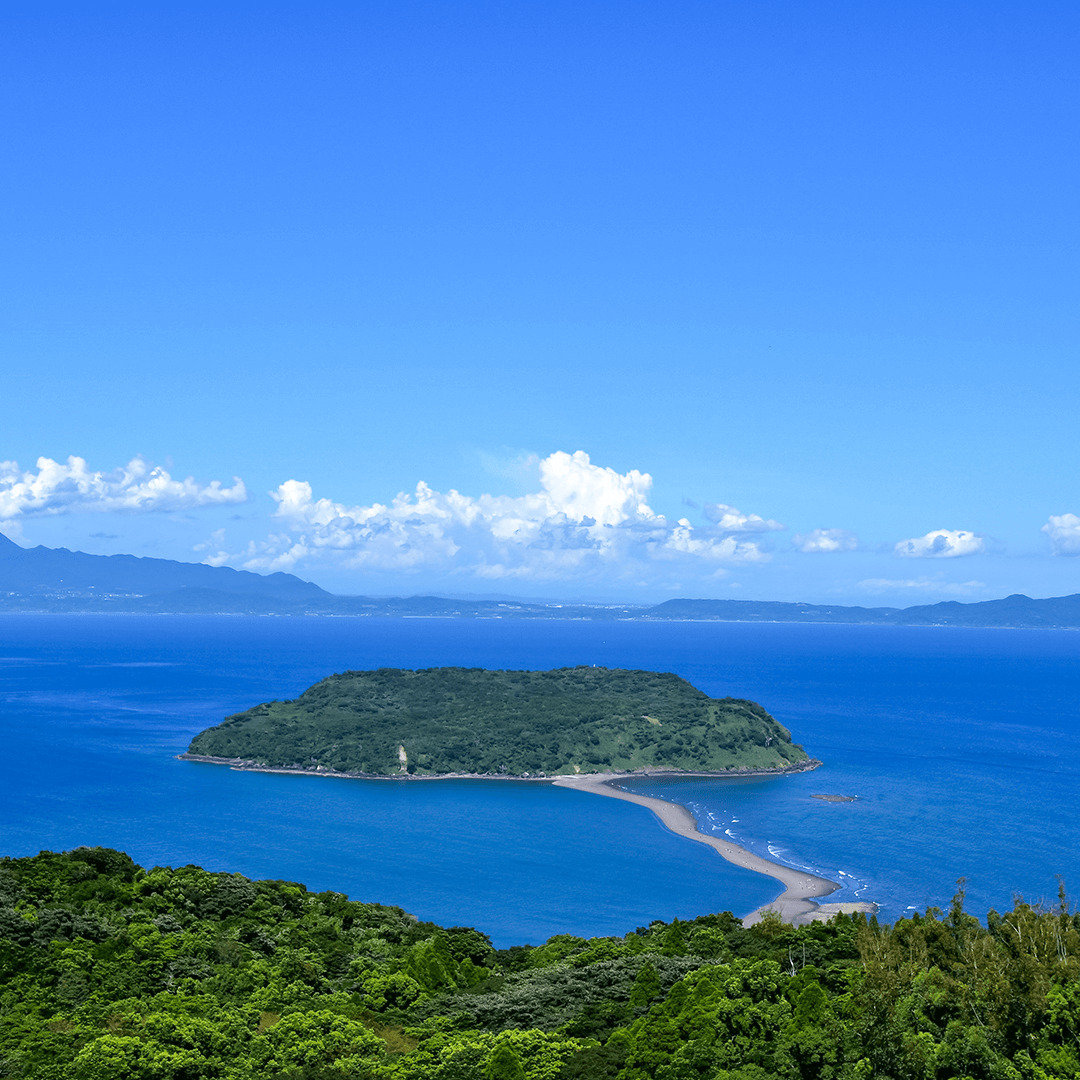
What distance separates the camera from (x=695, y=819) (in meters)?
116

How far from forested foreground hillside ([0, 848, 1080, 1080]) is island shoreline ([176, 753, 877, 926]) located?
23.8 metres

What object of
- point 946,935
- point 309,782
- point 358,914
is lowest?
point 309,782

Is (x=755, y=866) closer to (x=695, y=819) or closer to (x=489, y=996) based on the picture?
(x=695, y=819)

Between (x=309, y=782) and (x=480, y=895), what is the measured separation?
186 ft

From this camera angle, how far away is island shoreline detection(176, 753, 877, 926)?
81.9 metres

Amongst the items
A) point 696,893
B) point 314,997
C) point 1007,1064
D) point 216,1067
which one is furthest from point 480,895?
point 1007,1064

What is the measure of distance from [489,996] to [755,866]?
206 ft

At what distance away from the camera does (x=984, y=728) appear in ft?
589

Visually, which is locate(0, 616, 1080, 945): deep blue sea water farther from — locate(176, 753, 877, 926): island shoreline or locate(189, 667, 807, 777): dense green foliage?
locate(189, 667, 807, 777): dense green foliage

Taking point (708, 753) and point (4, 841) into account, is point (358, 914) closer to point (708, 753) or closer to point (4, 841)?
point (4, 841)

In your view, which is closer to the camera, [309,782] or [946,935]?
[946,935]

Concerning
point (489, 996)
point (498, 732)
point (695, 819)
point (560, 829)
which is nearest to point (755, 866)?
point (695, 819)

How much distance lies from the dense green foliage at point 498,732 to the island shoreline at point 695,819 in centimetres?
133

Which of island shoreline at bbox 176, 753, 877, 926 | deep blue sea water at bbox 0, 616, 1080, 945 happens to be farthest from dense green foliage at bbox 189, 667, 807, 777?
deep blue sea water at bbox 0, 616, 1080, 945
